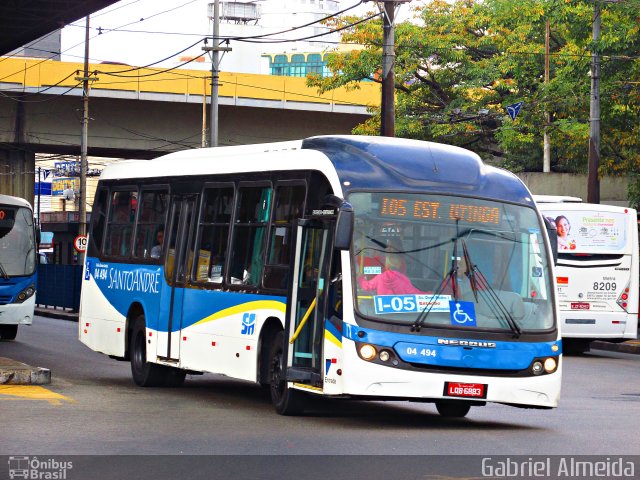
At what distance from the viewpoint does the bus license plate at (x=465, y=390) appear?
13.1m

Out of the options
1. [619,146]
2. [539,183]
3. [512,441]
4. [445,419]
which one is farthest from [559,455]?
[539,183]

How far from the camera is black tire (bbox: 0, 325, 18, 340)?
97.3 ft

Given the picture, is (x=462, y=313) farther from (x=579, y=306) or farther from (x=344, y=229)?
(x=579, y=306)

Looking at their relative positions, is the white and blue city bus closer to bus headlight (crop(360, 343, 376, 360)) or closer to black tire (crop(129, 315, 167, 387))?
bus headlight (crop(360, 343, 376, 360))

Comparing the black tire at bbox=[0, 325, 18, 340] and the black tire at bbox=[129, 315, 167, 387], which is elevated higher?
the black tire at bbox=[129, 315, 167, 387]

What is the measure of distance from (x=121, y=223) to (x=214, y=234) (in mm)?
3442

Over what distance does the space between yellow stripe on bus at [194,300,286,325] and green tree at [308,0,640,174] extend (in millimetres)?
26806

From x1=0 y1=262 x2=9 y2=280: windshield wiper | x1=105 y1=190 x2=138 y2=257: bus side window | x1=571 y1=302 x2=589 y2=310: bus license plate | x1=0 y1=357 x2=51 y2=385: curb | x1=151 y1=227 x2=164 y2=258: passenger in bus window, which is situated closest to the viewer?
x1=0 y1=357 x2=51 y2=385: curb

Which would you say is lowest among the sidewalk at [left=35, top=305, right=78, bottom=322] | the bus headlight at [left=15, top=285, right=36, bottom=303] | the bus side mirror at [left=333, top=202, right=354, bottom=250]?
the sidewalk at [left=35, top=305, right=78, bottom=322]

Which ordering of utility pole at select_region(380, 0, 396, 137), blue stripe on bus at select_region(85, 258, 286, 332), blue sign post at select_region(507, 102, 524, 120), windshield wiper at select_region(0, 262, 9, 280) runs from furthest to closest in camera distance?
blue sign post at select_region(507, 102, 524, 120) → windshield wiper at select_region(0, 262, 9, 280) → utility pole at select_region(380, 0, 396, 137) → blue stripe on bus at select_region(85, 258, 286, 332)

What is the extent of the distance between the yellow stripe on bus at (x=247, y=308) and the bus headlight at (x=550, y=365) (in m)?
2.75

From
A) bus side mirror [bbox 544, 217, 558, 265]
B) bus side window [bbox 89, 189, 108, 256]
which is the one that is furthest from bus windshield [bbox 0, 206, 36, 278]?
bus side mirror [bbox 544, 217, 558, 265]

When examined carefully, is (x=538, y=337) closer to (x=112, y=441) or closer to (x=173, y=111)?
(x=112, y=441)

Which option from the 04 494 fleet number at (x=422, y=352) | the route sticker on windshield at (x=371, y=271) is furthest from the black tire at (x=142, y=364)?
the 04 494 fleet number at (x=422, y=352)
